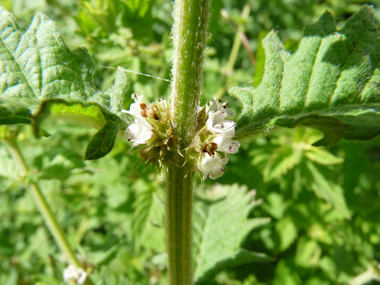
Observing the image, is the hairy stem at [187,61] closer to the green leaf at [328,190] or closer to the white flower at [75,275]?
the white flower at [75,275]

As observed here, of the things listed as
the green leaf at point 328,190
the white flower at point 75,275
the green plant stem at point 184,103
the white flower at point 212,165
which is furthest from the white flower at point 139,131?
the green leaf at point 328,190

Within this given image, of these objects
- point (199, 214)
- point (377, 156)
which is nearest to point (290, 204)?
point (199, 214)

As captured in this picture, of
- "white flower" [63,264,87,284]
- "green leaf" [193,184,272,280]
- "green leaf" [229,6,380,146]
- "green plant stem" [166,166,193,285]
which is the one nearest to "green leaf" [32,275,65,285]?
"white flower" [63,264,87,284]

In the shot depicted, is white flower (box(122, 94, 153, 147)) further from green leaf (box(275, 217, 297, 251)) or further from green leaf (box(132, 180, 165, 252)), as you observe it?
green leaf (box(275, 217, 297, 251))

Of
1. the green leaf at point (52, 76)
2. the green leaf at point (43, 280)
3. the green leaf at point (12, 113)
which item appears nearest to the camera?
the green leaf at point (12, 113)

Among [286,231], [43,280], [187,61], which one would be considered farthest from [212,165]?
[286,231]

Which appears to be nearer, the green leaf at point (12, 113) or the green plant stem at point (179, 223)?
the green leaf at point (12, 113)
